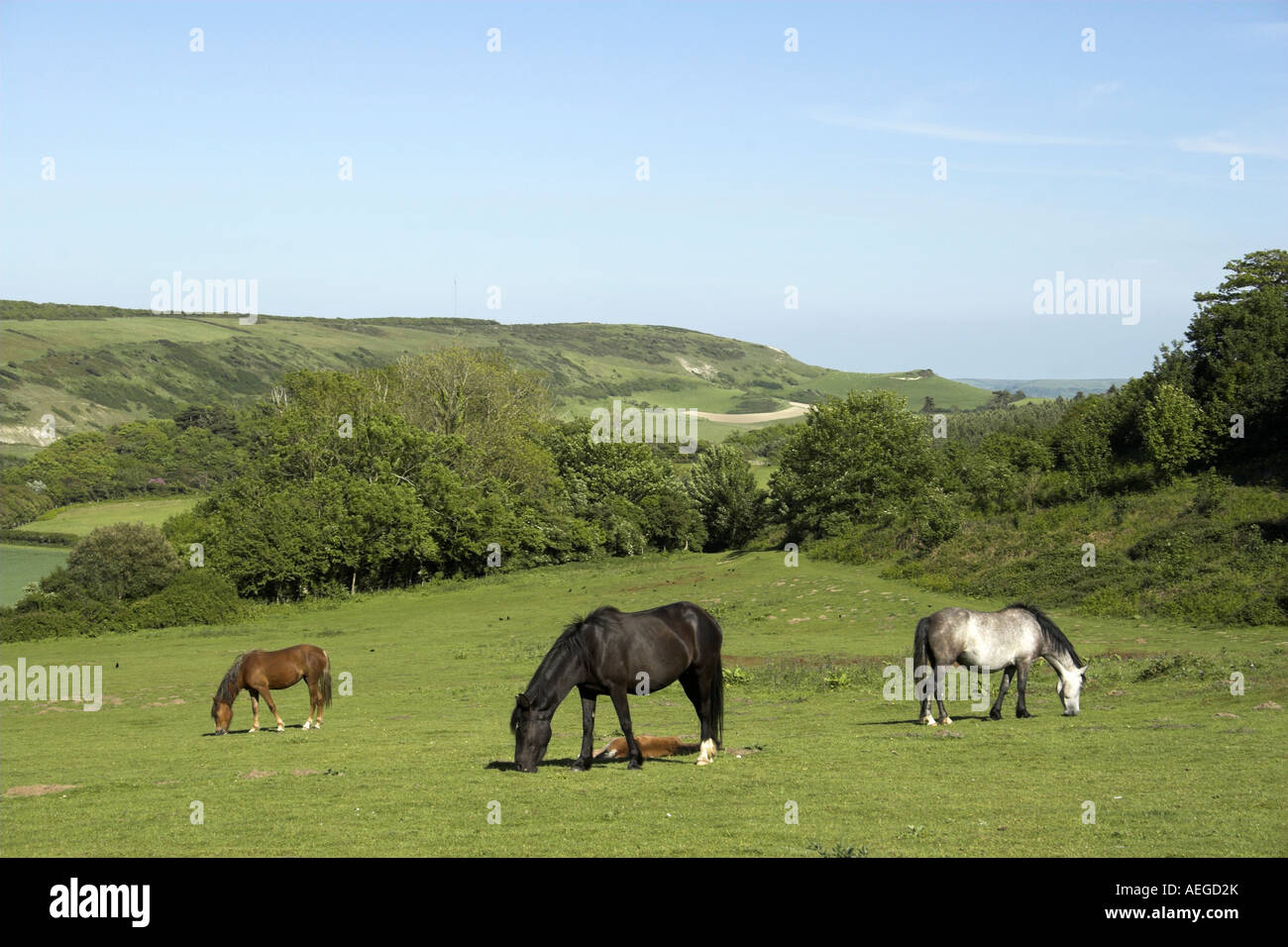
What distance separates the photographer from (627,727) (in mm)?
15609

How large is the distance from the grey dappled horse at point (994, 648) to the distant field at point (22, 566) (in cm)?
6680

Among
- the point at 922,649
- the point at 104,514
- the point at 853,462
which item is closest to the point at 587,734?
the point at 922,649

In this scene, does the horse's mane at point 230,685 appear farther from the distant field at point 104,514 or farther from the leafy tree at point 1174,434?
the distant field at point 104,514

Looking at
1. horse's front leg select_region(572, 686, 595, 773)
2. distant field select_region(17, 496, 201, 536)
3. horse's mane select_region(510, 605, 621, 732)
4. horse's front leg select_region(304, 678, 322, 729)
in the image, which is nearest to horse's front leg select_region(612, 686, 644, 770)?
horse's front leg select_region(572, 686, 595, 773)

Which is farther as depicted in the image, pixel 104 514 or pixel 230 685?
pixel 104 514

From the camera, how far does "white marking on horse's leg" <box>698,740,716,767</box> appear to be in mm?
16047

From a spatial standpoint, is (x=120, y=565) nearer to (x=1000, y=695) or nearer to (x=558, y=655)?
(x=558, y=655)

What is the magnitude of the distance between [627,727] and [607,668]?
2.95 ft

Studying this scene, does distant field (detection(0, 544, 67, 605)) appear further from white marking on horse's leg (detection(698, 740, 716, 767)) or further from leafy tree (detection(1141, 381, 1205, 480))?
leafy tree (detection(1141, 381, 1205, 480))

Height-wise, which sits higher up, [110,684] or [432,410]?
[432,410]

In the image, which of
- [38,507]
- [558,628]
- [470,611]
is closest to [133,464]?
[38,507]

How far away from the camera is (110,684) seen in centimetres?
3550
